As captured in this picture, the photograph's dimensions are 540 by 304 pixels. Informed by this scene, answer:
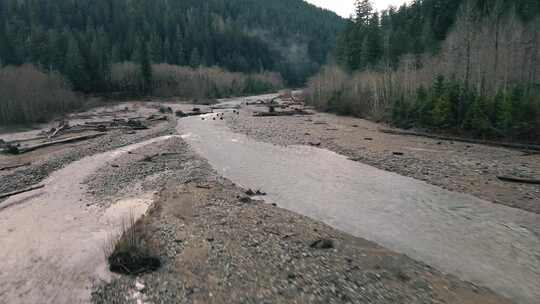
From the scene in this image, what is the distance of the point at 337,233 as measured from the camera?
11.4 metres

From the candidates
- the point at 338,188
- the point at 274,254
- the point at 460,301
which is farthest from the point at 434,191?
the point at 274,254

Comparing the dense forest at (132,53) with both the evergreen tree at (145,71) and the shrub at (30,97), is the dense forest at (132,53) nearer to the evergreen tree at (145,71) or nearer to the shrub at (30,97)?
the shrub at (30,97)

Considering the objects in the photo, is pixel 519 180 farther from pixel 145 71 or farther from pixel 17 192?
pixel 145 71

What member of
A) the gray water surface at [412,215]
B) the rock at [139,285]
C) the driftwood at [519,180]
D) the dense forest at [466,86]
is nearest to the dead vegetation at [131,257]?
the rock at [139,285]

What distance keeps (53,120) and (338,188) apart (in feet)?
164

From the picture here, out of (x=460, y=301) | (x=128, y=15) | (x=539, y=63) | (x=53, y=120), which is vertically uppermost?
(x=128, y=15)

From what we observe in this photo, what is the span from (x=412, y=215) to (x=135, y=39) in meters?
121

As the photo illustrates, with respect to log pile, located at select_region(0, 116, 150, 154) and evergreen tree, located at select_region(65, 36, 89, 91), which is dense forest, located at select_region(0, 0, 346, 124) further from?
log pile, located at select_region(0, 116, 150, 154)

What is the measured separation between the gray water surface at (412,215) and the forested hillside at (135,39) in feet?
250

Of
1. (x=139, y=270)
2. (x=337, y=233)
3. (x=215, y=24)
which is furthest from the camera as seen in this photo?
(x=215, y=24)

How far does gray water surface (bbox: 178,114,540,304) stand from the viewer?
9367mm

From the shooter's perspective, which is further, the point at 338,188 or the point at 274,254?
the point at 338,188

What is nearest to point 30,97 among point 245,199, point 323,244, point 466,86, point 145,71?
point 145,71

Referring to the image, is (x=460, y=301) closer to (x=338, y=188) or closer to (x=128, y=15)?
(x=338, y=188)
